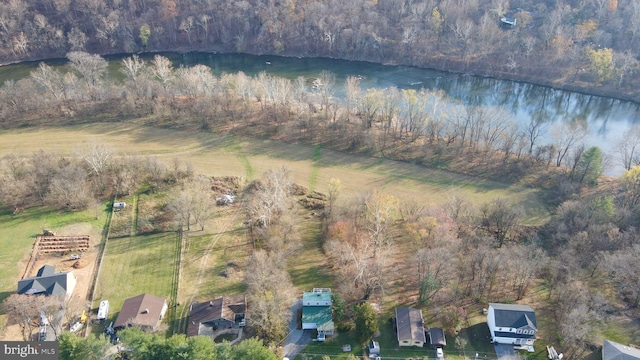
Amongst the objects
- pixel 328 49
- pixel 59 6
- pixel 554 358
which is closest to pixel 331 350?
pixel 554 358

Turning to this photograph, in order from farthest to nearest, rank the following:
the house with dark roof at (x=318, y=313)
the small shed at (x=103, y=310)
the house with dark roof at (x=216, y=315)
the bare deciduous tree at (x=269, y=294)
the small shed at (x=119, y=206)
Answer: the small shed at (x=119, y=206), the small shed at (x=103, y=310), the house with dark roof at (x=216, y=315), the house with dark roof at (x=318, y=313), the bare deciduous tree at (x=269, y=294)

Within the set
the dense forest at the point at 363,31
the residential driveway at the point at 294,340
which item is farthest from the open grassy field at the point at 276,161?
the dense forest at the point at 363,31

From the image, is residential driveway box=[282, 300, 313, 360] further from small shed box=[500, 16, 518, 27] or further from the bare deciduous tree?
small shed box=[500, 16, 518, 27]

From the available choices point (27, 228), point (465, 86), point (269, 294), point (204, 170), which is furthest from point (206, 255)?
point (465, 86)

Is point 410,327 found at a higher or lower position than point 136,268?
higher

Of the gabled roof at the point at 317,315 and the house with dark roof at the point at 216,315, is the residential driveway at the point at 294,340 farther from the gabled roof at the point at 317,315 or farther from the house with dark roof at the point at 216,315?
the house with dark roof at the point at 216,315

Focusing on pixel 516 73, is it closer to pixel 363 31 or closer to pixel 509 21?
pixel 509 21

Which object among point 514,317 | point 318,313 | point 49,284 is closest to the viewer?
point 514,317

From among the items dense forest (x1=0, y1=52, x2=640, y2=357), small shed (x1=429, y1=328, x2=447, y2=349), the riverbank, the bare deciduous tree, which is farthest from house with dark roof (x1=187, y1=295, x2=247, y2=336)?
the riverbank
